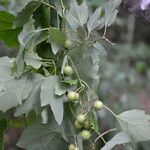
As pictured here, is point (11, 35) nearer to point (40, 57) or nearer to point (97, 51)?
point (40, 57)

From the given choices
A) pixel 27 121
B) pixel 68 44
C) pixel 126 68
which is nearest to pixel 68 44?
pixel 68 44

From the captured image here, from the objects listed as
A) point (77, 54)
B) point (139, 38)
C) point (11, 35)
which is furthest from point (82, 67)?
point (139, 38)

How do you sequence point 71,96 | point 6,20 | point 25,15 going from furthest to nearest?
point 6,20 → point 25,15 → point 71,96

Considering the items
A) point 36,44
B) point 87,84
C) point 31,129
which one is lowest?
point 31,129

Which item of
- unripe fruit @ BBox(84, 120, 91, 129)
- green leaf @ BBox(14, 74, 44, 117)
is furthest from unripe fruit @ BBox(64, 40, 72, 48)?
unripe fruit @ BBox(84, 120, 91, 129)

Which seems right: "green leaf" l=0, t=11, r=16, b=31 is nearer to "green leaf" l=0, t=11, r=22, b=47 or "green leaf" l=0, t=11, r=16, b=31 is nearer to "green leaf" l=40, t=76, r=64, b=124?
"green leaf" l=0, t=11, r=22, b=47

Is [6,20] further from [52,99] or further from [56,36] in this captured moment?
[52,99]

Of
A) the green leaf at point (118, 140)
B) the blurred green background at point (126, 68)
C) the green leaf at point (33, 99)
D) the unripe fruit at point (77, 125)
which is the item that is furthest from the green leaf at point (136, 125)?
the blurred green background at point (126, 68)
